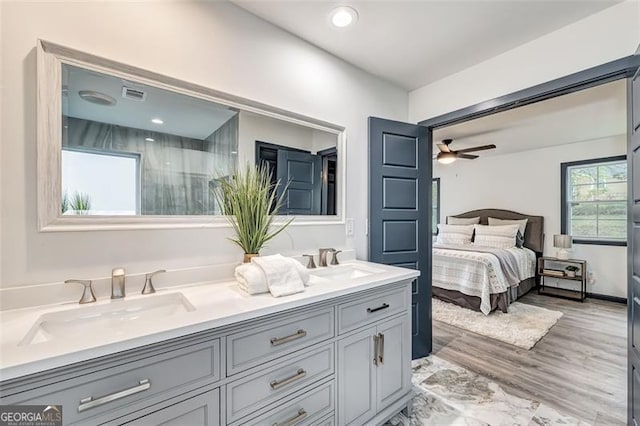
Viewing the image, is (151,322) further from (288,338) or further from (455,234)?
(455,234)

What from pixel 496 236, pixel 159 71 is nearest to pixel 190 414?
pixel 159 71

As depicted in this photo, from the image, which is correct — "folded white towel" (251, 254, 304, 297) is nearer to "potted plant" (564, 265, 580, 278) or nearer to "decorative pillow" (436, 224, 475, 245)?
"decorative pillow" (436, 224, 475, 245)

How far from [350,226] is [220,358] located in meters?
1.43

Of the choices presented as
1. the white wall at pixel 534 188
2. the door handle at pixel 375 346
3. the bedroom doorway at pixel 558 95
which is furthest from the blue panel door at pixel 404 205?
the white wall at pixel 534 188

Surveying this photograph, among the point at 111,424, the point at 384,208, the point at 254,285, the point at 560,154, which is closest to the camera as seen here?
the point at 111,424

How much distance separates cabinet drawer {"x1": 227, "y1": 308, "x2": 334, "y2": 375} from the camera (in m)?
1.06

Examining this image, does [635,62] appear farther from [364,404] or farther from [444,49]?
[364,404]

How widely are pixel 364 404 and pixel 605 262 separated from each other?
201 inches

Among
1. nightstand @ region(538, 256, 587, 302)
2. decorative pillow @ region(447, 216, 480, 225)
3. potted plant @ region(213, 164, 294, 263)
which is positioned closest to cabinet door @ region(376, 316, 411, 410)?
potted plant @ region(213, 164, 294, 263)

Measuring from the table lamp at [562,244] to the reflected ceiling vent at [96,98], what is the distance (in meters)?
5.90

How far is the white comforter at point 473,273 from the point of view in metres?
3.62

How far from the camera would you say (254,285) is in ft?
4.26

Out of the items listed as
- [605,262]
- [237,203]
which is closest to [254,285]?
[237,203]

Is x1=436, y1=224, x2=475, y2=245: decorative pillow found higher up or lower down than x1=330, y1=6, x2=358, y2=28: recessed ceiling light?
lower down
